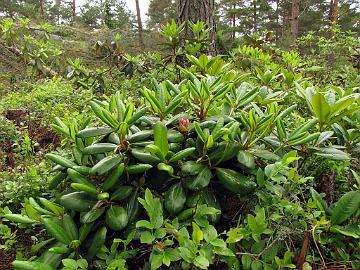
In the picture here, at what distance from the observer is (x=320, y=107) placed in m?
1.51

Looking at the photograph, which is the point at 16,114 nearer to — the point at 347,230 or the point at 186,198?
the point at 186,198

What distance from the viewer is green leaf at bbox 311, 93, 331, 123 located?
1.49m

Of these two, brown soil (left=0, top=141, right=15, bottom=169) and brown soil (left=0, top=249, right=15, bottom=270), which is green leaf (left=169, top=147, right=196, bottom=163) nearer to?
brown soil (left=0, top=249, right=15, bottom=270)

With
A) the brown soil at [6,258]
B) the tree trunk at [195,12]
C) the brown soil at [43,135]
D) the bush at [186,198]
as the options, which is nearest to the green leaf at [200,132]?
the bush at [186,198]

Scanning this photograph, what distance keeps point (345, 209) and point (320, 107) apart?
465 mm

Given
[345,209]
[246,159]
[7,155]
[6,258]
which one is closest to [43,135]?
[7,155]

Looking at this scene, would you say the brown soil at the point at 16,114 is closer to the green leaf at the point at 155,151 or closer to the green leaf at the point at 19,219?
the green leaf at the point at 19,219

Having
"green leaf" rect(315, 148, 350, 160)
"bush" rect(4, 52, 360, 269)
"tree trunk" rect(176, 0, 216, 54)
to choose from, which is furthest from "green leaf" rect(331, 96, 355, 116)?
"tree trunk" rect(176, 0, 216, 54)

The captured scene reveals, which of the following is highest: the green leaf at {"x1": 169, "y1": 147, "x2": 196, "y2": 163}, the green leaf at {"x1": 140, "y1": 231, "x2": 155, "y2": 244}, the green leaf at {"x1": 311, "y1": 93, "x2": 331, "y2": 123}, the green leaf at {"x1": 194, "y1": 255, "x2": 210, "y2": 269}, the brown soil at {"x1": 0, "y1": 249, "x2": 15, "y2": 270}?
the green leaf at {"x1": 311, "y1": 93, "x2": 331, "y2": 123}

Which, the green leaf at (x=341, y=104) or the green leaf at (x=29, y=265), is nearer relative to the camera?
the green leaf at (x=29, y=265)

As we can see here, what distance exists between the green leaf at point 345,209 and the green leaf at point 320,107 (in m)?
0.39

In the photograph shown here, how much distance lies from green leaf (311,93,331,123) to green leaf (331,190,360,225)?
15.3 inches

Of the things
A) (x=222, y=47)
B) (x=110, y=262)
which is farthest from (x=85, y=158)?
(x=222, y=47)

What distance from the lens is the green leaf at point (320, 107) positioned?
1.49 meters
